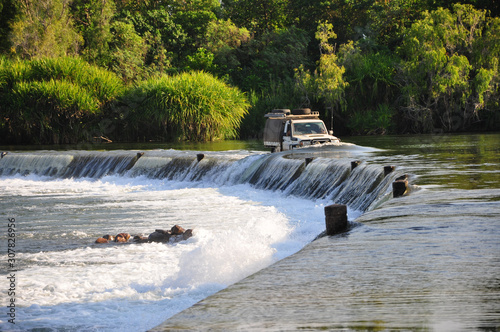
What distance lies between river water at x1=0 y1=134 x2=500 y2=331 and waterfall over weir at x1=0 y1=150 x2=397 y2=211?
70 millimetres

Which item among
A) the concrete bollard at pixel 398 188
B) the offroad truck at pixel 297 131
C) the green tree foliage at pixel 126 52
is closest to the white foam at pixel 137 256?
the concrete bollard at pixel 398 188

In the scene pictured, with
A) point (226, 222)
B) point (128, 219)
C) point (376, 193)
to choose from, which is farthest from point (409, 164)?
point (128, 219)

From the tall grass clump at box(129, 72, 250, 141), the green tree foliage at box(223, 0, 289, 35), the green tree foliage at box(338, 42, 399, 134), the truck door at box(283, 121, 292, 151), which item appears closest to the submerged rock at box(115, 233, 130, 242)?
the truck door at box(283, 121, 292, 151)

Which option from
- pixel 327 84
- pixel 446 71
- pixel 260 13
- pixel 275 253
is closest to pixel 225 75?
pixel 327 84

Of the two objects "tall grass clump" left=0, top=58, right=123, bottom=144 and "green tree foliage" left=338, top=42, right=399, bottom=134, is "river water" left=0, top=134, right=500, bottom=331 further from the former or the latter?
"green tree foliage" left=338, top=42, right=399, bottom=134

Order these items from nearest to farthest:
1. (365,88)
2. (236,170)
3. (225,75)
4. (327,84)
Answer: (236,170) → (327,84) → (365,88) → (225,75)

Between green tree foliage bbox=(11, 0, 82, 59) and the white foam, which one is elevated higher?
green tree foliage bbox=(11, 0, 82, 59)

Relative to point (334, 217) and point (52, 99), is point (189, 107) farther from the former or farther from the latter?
point (334, 217)

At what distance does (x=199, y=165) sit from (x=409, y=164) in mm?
8073

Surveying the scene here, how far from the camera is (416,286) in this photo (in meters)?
5.43

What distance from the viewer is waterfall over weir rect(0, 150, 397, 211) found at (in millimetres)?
15023

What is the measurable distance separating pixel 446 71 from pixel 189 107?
14423 millimetres

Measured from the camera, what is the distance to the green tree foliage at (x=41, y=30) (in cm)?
4222

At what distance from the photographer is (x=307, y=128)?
2348 centimetres
